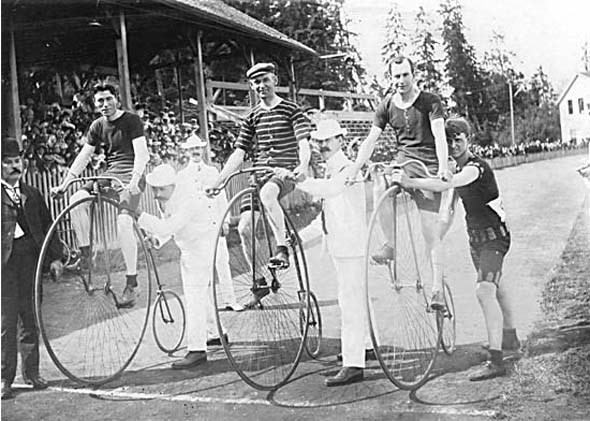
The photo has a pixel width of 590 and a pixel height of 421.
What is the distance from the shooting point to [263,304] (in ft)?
8.67

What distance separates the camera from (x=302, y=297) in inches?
103

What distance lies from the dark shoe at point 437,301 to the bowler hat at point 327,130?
570 millimetres

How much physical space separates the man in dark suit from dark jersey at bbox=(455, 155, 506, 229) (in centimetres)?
130

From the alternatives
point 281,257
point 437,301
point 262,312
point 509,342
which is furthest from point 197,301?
point 509,342

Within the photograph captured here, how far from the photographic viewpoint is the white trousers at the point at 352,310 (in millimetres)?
2594

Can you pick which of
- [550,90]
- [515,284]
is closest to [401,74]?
[550,90]

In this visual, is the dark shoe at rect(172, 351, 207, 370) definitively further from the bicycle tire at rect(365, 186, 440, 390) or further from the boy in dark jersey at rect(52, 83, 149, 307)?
the bicycle tire at rect(365, 186, 440, 390)

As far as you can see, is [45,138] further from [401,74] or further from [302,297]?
[401,74]

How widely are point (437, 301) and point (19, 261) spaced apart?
4.36 feet

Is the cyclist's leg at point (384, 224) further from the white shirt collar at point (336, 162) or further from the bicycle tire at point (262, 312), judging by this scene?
the bicycle tire at point (262, 312)

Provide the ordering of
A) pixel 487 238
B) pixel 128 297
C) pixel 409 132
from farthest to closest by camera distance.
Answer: pixel 128 297 < pixel 487 238 < pixel 409 132

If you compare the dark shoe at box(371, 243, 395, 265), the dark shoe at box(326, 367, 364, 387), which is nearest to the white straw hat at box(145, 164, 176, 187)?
the dark shoe at box(371, 243, 395, 265)

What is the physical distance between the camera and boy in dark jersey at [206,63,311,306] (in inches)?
101

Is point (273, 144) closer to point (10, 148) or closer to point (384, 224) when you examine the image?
point (384, 224)
